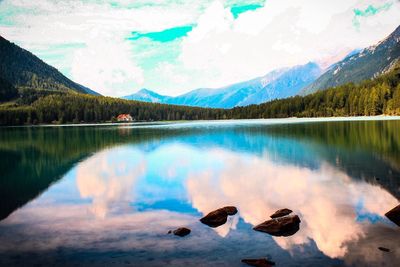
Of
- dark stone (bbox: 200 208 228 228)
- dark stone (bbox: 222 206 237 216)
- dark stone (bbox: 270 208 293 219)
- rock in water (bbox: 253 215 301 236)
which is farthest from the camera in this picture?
dark stone (bbox: 222 206 237 216)

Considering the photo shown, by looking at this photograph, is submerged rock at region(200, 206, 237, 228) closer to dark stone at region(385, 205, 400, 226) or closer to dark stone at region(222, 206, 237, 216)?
dark stone at region(222, 206, 237, 216)

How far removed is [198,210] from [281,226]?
6.03 m

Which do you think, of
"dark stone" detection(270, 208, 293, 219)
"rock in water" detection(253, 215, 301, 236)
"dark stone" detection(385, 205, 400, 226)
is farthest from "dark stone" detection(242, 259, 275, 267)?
"dark stone" detection(385, 205, 400, 226)

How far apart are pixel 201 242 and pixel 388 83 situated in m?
191

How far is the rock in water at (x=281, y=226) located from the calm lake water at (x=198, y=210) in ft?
1.40

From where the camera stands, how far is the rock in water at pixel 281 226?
17344mm

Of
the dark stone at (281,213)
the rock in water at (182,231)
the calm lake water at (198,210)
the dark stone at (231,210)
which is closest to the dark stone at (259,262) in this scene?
the calm lake water at (198,210)

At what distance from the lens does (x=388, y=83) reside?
18250 cm

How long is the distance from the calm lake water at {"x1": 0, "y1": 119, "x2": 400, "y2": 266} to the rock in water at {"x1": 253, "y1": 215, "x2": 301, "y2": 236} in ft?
1.40

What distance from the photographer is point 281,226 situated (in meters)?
17.6

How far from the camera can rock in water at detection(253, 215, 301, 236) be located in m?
17.3

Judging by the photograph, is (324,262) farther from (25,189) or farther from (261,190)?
(25,189)

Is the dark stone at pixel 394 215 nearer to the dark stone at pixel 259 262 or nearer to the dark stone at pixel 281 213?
the dark stone at pixel 281 213

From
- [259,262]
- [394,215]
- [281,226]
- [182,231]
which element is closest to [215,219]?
[182,231]
